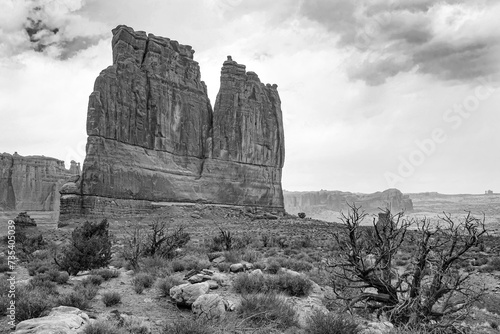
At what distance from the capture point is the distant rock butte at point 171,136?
Answer: 46.0 meters

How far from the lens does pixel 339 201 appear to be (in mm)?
167000

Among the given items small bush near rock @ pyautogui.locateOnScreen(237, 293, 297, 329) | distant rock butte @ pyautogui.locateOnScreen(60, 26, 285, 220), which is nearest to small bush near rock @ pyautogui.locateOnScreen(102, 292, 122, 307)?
small bush near rock @ pyautogui.locateOnScreen(237, 293, 297, 329)

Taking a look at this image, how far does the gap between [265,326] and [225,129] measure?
56.0m

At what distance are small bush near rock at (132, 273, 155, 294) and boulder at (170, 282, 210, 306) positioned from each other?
3.93 feet

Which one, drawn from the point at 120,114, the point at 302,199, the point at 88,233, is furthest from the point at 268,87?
the point at 302,199

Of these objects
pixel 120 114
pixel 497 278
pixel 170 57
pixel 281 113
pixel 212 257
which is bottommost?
pixel 497 278

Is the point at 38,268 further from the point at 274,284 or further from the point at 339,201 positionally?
the point at 339,201

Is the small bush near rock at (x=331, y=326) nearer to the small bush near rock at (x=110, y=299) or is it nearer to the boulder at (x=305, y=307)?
the boulder at (x=305, y=307)

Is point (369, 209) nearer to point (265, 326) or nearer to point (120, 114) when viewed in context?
point (120, 114)

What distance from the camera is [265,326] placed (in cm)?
664

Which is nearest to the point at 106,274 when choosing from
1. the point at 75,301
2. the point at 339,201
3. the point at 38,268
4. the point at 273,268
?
the point at 75,301

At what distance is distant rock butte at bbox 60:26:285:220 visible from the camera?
4600 centimetres

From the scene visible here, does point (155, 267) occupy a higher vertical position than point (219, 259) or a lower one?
higher

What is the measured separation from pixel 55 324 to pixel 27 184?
356 feet
